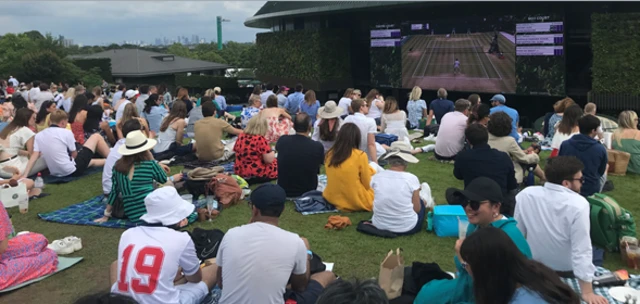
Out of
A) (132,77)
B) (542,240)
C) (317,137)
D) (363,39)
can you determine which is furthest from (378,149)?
(132,77)

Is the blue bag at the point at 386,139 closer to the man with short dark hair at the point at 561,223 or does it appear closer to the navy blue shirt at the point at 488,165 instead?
the navy blue shirt at the point at 488,165

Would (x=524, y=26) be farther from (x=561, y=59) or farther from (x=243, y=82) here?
(x=243, y=82)

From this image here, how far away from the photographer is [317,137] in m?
9.62

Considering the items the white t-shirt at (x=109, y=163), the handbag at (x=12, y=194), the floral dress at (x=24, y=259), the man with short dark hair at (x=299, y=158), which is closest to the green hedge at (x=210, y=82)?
the handbag at (x=12, y=194)

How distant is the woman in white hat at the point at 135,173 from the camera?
6574 mm

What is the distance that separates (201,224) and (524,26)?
44.9 feet

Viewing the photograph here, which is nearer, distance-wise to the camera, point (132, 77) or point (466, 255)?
point (466, 255)

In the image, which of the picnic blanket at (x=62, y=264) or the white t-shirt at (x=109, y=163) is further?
the white t-shirt at (x=109, y=163)

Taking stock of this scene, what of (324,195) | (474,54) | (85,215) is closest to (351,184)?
(324,195)

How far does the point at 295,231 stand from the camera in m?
6.78

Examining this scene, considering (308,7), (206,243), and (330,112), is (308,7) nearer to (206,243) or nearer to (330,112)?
(330,112)

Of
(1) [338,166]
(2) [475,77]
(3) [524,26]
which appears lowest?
(1) [338,166]

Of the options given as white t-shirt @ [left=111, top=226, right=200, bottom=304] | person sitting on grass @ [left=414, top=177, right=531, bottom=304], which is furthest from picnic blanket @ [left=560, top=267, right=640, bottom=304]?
white t-shirt @ [left=111, top=226, right=200, bottom=304]

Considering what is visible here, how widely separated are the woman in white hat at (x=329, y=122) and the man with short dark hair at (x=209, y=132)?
1868 mm
